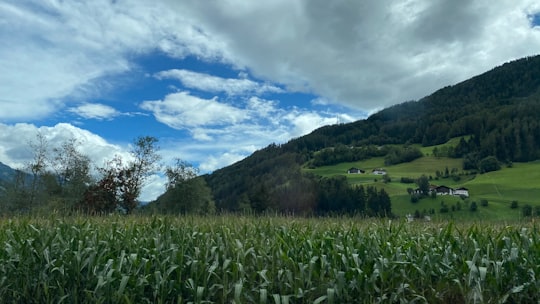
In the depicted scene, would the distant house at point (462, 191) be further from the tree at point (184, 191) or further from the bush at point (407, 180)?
the tree at point (184, 191)

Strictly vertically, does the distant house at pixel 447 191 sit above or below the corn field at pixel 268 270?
above

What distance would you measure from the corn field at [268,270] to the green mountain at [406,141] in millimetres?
43505

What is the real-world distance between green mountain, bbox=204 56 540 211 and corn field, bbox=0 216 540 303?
43505 mm

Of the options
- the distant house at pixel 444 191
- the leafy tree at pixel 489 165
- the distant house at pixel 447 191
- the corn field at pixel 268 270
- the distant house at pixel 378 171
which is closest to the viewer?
the corn field at pixel 268 270

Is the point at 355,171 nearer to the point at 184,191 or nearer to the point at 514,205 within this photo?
the point at 514,205

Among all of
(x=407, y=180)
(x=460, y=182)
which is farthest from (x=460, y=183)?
(x=407, y=180)

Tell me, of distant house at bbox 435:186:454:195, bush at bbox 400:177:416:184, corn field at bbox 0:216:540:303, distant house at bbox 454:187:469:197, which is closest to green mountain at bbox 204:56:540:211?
bush at bbox 400:177:416:184

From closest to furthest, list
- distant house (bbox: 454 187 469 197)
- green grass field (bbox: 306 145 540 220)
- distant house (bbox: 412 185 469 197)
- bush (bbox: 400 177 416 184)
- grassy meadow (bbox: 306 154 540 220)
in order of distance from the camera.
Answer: grassy meadow (bbox: 306 154 540 220) → green grass field (bbox: 306 145 540 220) → distant house (bbox: 412 185 469 197) → distant house (bbox: 454 187 469 197) → bush (bbox: 400 177 416 184)

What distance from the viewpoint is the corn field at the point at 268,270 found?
5191 mm

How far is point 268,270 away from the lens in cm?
575

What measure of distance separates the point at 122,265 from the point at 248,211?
17.3 feet

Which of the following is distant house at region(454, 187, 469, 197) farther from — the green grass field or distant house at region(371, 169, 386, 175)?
distant house at region(371, 169, 386, 175)

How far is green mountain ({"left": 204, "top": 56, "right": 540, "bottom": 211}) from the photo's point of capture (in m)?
73.9

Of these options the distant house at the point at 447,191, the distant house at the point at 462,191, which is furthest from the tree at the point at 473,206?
the distant house at the point at 462,191
